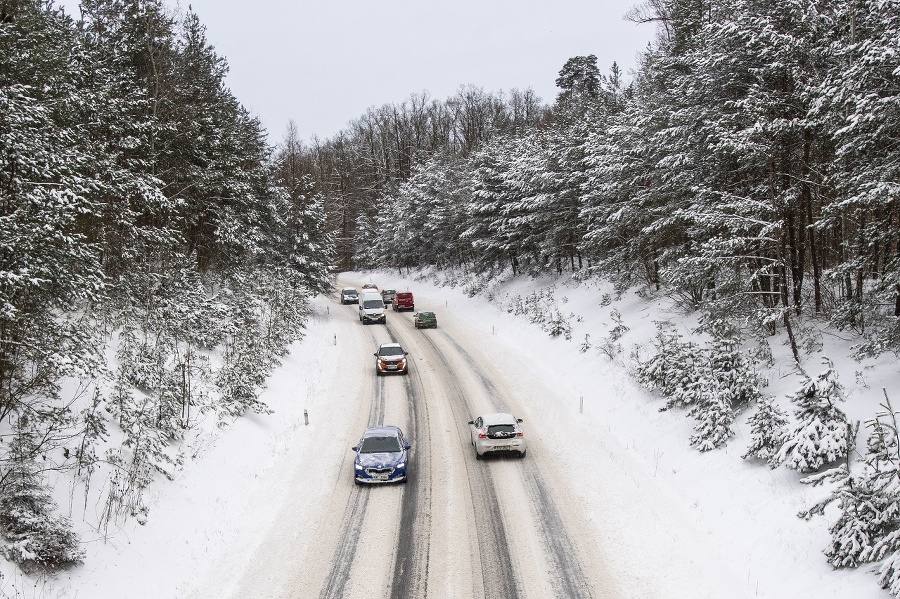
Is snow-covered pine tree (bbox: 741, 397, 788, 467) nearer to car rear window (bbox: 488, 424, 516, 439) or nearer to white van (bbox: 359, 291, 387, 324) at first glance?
car rear window (bbox: 488, 424, 516, 439)

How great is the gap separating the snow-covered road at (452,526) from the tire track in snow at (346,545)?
0.03m

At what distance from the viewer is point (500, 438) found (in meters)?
16.2

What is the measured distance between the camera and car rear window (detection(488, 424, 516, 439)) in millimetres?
16172

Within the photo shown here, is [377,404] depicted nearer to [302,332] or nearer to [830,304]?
[302,332]

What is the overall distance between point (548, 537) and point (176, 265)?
17.7 metres

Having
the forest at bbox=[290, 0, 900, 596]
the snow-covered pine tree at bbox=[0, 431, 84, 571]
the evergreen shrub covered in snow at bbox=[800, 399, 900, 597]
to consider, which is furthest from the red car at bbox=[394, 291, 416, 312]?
the evergreen shrub covered in snow at bbox=[800, 399, 900, 597]

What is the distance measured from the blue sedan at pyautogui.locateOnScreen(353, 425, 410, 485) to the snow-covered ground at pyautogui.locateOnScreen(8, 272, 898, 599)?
46.8 inches

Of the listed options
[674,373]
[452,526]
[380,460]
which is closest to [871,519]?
[452,526]

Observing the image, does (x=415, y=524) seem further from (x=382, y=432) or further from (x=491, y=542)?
(x=382, y=432)

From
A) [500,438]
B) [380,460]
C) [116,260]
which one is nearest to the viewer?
[380,460]

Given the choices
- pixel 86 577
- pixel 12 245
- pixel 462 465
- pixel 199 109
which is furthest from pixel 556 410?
pixel 199 109

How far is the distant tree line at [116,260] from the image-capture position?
8.80m

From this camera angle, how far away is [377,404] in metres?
21.8

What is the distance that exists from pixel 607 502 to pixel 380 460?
5793 mm
